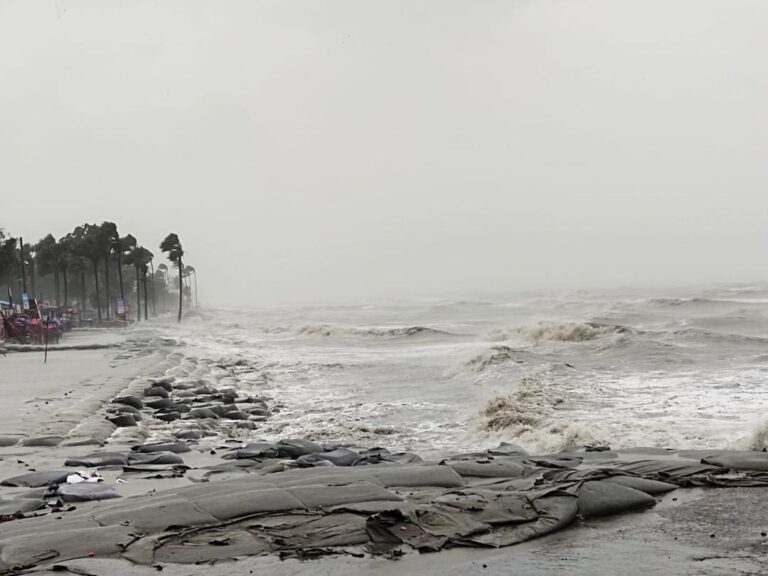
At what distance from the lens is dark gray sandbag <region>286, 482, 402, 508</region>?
275 inches

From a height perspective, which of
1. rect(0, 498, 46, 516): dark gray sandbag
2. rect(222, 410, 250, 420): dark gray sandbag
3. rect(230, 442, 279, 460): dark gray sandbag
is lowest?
rect(222, 410, 250, 420): dark gray sandbag

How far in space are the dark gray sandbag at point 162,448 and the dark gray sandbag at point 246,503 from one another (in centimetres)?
445

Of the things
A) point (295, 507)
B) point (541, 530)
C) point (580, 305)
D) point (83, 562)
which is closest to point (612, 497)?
point (541, 530)

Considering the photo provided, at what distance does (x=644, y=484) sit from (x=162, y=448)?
283 inches

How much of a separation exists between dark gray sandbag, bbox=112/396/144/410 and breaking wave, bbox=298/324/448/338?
1106 inches

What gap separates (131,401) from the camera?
55.5 ft

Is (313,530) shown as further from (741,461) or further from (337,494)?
(741,461)

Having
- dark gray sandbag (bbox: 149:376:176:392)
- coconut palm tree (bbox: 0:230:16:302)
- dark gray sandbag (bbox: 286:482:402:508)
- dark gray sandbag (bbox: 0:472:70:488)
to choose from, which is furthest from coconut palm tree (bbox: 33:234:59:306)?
dark gray sandbag (bbox: 286:482:402:508)

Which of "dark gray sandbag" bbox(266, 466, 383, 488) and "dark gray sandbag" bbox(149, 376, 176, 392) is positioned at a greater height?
"dark gray sandbag" bbox(266, 466, 383, 488)

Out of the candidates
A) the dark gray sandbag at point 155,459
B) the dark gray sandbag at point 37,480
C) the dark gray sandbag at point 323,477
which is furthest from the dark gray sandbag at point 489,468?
the dark gray sandbag at point 37,480

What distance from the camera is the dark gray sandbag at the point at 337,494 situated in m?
6.99

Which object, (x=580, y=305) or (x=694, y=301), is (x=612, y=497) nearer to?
(x=694, y=301)

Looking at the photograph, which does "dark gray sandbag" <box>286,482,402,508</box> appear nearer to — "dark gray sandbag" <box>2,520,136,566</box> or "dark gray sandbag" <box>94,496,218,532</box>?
"dark gray sandbag" <box>94,496,218,532</box>

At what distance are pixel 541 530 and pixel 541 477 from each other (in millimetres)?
1975
